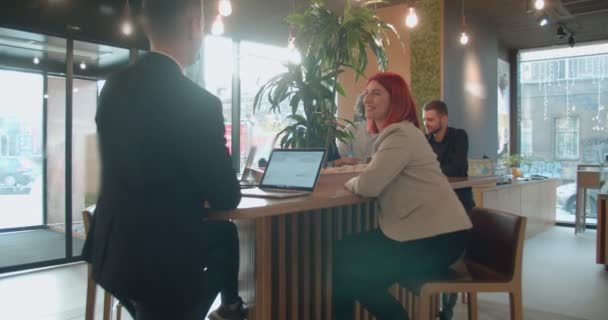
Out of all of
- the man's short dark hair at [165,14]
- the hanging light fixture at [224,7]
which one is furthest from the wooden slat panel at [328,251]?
the hanging light fixture at [224,7]

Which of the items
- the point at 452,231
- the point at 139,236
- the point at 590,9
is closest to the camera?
the point at 139,236

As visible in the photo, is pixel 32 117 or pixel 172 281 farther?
pixel 32 117

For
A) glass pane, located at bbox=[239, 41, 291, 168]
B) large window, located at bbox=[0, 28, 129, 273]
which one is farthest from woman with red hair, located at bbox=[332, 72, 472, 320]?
glass pane, located at bbox=[239, 41, 291, 168]

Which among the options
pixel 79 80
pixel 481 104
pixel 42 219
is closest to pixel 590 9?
pixel 481 104

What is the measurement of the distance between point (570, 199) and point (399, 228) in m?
7.06

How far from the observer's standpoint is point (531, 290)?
379 centimetres

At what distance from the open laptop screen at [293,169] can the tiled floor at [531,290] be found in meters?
1.79

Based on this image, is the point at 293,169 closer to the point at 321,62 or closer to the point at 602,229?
the point at 321,62

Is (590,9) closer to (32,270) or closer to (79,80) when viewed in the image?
(79,80)

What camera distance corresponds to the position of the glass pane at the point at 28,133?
474cm

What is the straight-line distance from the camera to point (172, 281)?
1.17 metres

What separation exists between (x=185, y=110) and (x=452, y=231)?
1.13 meters

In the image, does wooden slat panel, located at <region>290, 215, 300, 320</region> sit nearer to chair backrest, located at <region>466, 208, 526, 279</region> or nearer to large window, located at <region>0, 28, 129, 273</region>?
chair backrest, located at <region>466, 208, 526, 279</region>

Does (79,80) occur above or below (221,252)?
above
